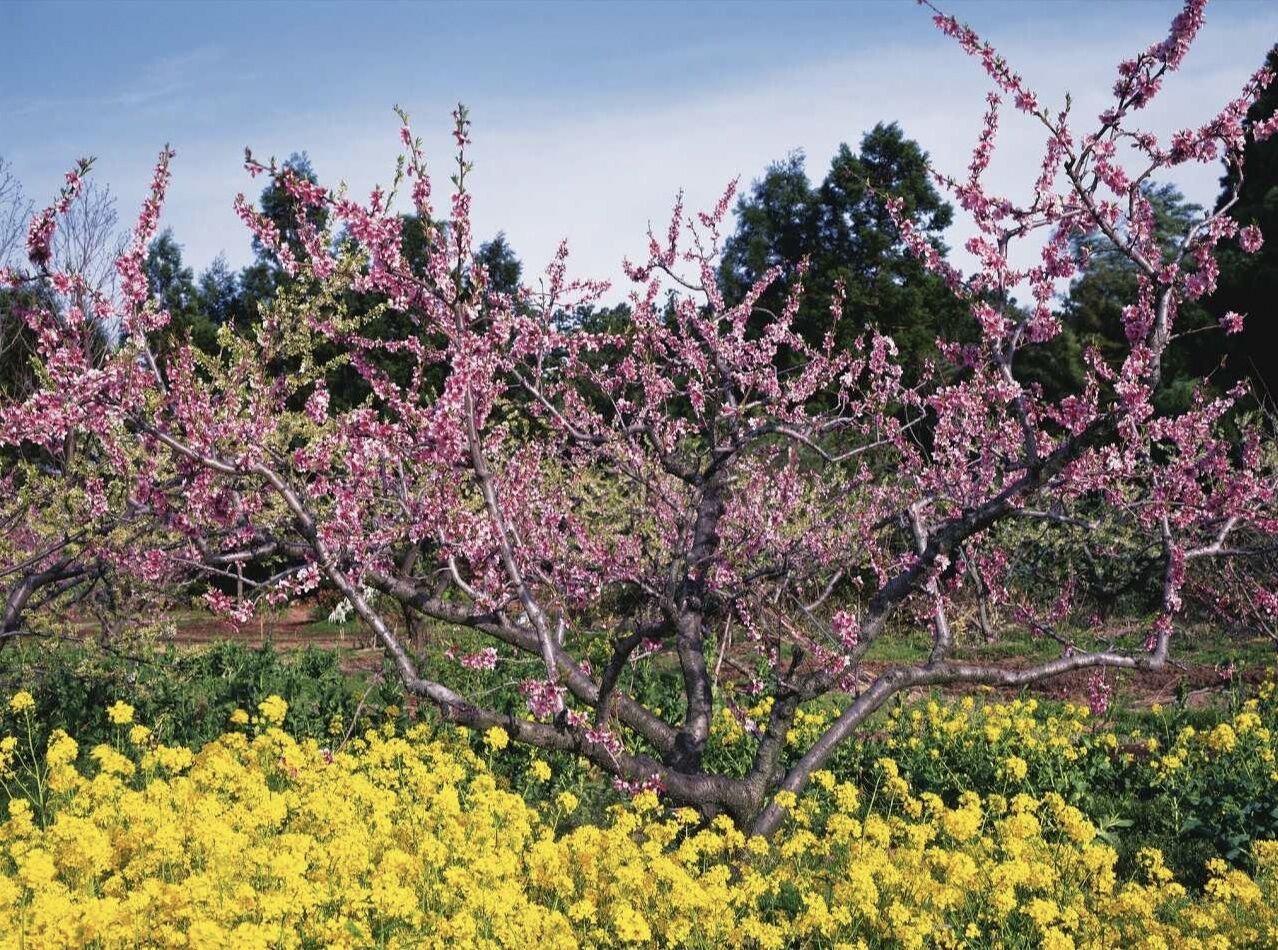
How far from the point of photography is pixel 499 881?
516 centimetres

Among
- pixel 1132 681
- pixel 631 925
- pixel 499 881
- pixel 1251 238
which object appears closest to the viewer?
pixel 631 925

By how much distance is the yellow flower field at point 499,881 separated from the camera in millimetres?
4508

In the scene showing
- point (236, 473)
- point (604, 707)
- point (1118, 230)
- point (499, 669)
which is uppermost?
point (1118, 230)

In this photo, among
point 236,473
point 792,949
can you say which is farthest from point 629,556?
point 792,949

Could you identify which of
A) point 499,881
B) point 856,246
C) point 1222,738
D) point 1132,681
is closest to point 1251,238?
point 1222,738

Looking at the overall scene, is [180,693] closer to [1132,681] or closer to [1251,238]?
[1251,238]

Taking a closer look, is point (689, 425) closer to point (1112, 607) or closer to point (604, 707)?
point (604, 707)

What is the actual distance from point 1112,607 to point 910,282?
19160mm

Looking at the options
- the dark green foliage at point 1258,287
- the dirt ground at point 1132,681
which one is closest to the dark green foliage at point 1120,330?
the dark green foliage at point 1258,287

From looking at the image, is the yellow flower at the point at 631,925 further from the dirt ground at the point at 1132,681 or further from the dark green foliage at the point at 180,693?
the dirt ground at the point at 1132,681

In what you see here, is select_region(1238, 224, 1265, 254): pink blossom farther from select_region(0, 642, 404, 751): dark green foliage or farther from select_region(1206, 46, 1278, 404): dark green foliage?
select_region(1206, 46, 1278, 404): dark green foliage

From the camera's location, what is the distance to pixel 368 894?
470cm

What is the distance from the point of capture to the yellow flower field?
4508mm

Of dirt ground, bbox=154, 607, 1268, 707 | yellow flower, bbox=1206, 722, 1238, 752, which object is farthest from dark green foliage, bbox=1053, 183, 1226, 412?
yellow flower, bbox=1206, 722, 1238, 752
